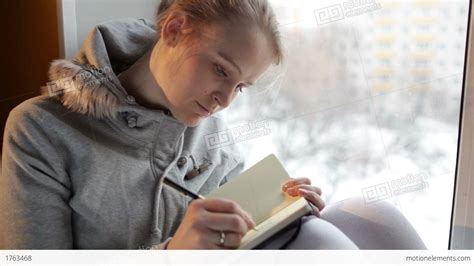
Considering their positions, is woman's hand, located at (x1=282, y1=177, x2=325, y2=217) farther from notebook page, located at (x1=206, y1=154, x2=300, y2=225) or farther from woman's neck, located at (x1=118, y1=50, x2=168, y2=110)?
woman's neck, located at (x1=118, y1=50, x2=168, y2=110)

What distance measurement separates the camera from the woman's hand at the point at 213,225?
57cm

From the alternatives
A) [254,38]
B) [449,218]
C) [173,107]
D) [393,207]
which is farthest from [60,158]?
[449,218]

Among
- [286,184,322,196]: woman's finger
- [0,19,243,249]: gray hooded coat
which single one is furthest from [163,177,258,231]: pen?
[286,184,322,196]: woman's finger

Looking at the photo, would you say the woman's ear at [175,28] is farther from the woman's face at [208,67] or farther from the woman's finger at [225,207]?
the woman's finger at [225,207]

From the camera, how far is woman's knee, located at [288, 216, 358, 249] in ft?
1.97

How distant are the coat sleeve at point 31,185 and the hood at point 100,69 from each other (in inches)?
1.6

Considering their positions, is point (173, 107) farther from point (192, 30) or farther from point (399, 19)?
point (399, 19)

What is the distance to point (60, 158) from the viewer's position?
0.60 meters

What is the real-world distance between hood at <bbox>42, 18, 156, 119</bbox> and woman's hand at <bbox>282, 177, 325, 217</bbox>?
8.5 inches

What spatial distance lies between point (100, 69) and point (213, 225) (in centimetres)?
22

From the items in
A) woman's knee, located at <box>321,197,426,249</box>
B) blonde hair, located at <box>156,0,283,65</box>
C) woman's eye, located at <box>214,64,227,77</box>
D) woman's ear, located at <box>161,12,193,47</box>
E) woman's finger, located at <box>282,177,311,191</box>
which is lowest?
woman's knee, located at <box>321,197,426,249</box>

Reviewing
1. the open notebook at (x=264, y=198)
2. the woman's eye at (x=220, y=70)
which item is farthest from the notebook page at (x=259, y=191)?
the woman's eye at (x=220, y=70)

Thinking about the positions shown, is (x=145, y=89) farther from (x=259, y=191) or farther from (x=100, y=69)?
(x=259, y=191)

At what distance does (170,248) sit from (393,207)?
0.93 feet
